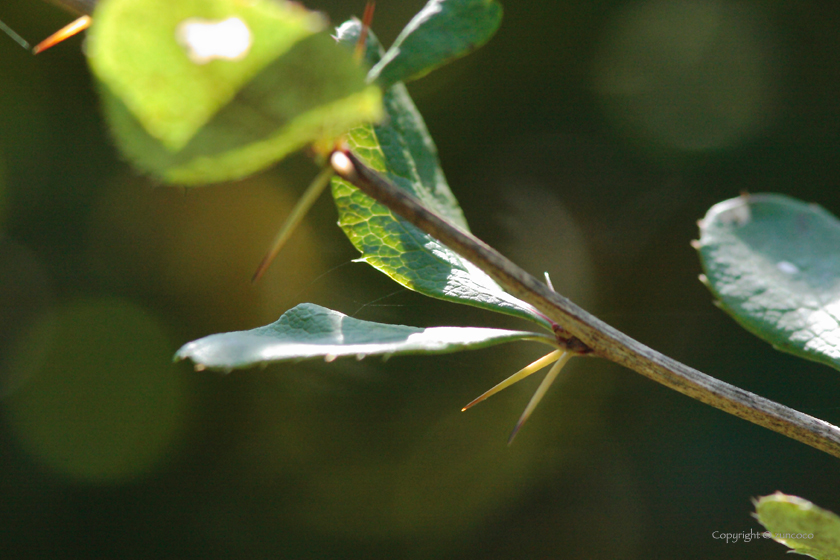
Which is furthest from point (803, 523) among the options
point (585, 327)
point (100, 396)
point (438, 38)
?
point (100, 396)

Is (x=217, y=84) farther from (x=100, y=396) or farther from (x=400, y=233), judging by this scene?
(x=100, y=396)

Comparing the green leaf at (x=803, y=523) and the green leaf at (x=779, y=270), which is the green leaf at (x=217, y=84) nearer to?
the green leaf at (x=803, y=523)

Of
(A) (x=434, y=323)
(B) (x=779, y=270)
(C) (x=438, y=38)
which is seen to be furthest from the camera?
(A) (x=434, y=323)

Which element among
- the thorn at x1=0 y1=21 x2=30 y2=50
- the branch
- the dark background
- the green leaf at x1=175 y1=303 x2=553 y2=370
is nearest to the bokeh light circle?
the dark background

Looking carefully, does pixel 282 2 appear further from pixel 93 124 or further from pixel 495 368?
pixel 93 124

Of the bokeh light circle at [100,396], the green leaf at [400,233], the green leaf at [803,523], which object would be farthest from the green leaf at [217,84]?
the bokeh light circle at [100,396]

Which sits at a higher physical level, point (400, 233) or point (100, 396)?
point (400, 233)
